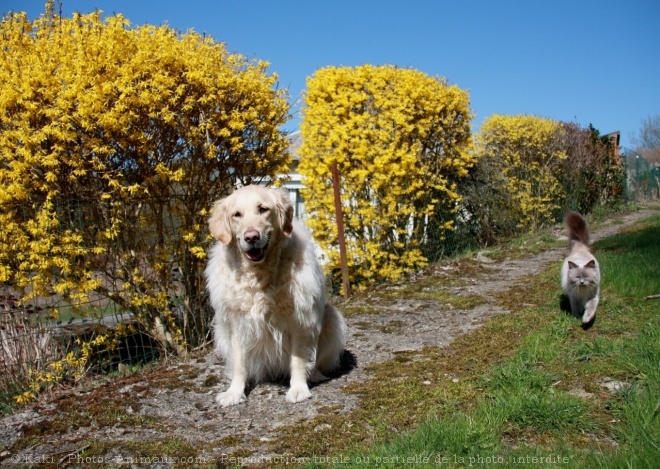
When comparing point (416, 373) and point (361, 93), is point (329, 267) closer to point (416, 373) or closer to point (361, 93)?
point (361, 93)

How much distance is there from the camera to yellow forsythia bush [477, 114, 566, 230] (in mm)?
13688

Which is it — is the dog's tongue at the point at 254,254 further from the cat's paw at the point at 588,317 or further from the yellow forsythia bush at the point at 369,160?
the yellow forsythia bush at the point at 369,160

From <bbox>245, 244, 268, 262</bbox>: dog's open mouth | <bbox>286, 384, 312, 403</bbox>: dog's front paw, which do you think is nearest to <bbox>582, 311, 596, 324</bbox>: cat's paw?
<bbox>286, 384, 312, 403</bbox>: dog's front paw

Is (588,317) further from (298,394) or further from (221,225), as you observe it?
(221,225)

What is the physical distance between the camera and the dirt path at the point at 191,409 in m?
3.19

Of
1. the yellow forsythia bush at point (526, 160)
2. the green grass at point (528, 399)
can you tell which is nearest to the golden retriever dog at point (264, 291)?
the green grass at point (528, 399)

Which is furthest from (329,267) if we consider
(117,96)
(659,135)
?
(659,135)

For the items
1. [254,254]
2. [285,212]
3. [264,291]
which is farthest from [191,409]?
[285,212]

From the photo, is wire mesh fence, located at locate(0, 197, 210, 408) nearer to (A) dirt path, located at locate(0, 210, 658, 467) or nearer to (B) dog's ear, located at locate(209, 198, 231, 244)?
(A) dirt path, located at locate(0, 210, 658, 467)

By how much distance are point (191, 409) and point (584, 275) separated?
3.61 meters

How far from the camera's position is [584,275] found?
495 centimetres

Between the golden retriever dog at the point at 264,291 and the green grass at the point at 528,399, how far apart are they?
2.04 ft

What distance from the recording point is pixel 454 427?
9.43 feet

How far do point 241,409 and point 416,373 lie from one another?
137 centimetres
